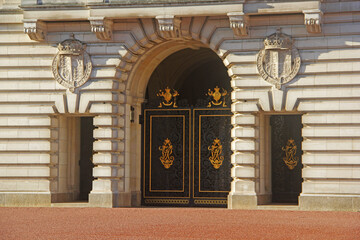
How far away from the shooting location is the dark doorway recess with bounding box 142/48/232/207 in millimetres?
32750

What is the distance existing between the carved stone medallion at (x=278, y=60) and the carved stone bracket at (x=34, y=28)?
719 centimetres

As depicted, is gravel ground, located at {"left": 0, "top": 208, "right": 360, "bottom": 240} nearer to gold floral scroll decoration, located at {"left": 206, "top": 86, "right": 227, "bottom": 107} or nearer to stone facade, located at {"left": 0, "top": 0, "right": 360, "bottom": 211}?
stone facade, located at {"left": 0, "top": 0, "right": 360, "bottom": 211}

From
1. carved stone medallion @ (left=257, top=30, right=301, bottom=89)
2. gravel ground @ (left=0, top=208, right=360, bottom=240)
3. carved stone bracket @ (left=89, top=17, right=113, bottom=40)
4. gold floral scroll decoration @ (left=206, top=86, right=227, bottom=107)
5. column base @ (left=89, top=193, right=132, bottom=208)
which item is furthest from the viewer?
gold floral scroll decoration @ (left=206, top=86, right=227, bottom=107)

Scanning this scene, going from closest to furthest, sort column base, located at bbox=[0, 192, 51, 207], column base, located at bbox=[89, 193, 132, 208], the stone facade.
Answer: the stone facade < column base, located at bbox=[89, 193, 132, 208] < column base, located at bbox=[0, 192, 51, 207]

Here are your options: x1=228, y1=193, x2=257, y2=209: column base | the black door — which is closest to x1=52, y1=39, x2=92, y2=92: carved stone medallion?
x1=228, y1=193, x2=257, y2=209: column base

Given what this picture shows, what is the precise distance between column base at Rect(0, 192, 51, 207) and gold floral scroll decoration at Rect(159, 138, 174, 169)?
446 centimetres

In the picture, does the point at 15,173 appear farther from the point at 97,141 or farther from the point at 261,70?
the point at 261,70

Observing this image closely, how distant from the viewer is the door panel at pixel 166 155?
109 ft

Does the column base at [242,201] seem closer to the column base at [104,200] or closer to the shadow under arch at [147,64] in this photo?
the column base at [104,200]

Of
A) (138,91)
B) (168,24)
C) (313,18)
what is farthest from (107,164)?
(313,18)

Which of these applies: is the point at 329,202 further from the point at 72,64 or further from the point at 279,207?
the point at 72,64

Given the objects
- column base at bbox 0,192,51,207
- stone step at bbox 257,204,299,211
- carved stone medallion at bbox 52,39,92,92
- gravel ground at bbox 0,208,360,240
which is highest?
carved stone medallion at bbox 52,39,92,92

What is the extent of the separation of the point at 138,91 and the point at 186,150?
266 centimetres

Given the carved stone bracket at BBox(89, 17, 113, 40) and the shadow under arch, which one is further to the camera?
the shadow under arch
